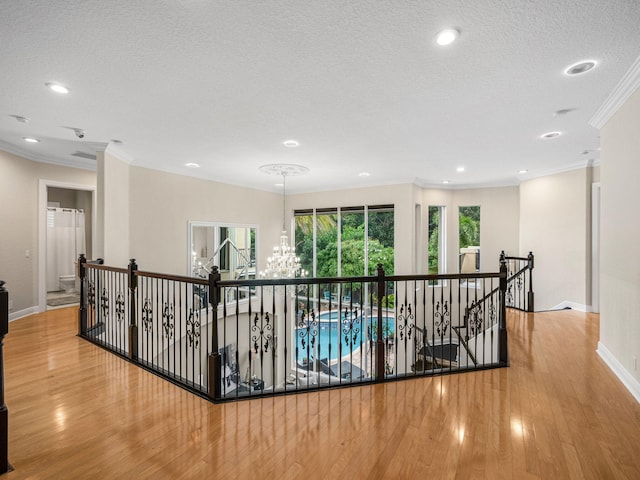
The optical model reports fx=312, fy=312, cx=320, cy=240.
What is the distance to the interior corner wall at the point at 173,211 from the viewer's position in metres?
5.68

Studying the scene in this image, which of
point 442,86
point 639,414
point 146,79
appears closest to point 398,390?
point 639,414

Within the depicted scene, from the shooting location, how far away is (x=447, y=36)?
2184 mm

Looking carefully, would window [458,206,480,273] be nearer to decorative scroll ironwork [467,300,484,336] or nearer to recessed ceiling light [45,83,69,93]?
decorative scroll ironwork [467,300,484,336]

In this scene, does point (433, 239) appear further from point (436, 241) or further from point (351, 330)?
point (351, 330)

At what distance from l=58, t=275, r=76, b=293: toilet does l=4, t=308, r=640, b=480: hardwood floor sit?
4.78m

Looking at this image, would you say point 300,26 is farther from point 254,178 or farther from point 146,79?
point 254,178

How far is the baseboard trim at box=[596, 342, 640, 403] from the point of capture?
2.86 m

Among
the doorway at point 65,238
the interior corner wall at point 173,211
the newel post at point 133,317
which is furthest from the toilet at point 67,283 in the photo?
the newel post at point 133,317

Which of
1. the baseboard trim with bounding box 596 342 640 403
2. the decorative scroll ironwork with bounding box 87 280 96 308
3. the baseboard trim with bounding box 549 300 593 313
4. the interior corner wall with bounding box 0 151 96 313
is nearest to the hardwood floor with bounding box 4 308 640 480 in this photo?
the baseboard trim with bounding box 596 342 640 403

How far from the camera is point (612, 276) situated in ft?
11.0

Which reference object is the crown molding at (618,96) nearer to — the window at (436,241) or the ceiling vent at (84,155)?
the window at (436,241)

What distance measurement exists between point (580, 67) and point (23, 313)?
8.28 m

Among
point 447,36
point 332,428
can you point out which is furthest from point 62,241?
point 447,36

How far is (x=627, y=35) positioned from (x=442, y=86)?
4.11 ft
